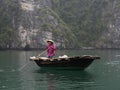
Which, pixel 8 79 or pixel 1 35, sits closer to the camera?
pixel 8 79

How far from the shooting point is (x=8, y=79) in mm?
39406

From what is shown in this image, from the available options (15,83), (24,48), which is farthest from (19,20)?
(15,83)

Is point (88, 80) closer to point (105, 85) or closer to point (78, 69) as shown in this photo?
point (105, 85)

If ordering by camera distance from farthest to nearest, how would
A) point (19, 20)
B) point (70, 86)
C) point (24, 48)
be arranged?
point (19, 20) → point (24, 48) → point (70, 86)

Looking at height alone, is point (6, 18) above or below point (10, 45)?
above

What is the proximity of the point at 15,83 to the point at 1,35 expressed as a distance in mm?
159950

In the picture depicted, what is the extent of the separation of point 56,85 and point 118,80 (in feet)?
26.6

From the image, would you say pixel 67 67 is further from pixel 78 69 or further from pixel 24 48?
pixel 24 48

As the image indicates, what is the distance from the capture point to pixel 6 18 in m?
199

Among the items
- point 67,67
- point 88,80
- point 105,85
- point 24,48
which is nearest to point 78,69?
point 67,67

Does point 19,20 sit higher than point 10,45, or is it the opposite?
point 19,20

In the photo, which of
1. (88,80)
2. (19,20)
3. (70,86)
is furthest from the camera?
(19,20)

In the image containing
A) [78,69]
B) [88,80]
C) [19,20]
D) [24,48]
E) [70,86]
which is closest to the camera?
[70,86]

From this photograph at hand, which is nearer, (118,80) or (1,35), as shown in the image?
(118,80)
